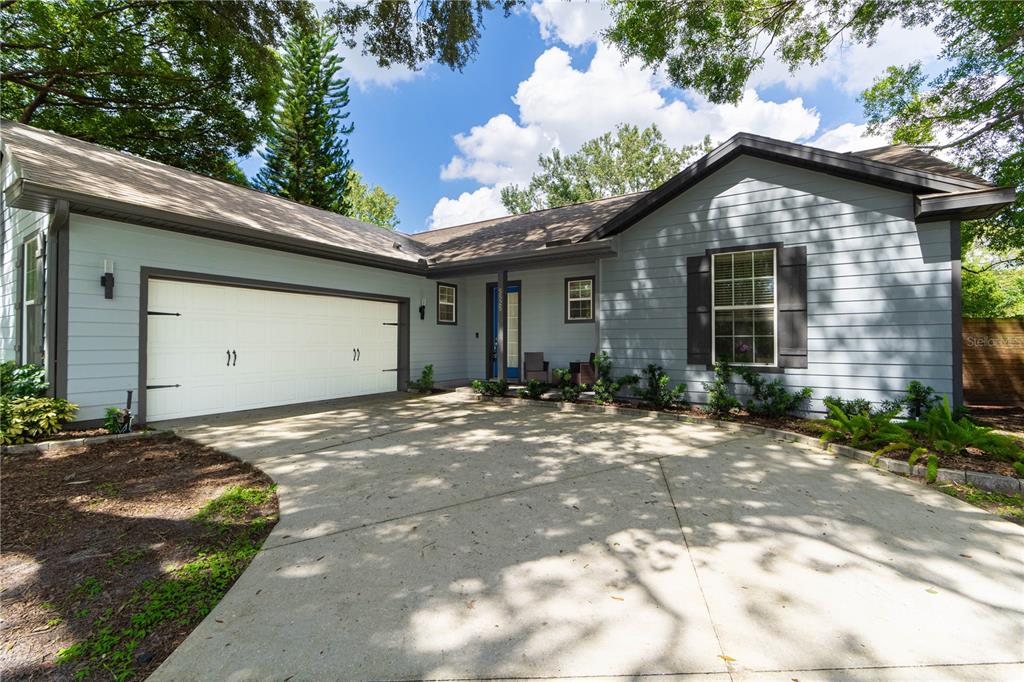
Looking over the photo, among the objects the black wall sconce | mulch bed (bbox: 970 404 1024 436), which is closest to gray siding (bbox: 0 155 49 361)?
the black wall sconce

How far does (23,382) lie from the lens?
5043 millimetres

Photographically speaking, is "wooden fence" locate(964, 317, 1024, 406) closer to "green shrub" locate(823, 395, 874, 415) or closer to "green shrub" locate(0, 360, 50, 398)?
"green shrub" locate(823, 395, 874, 415)

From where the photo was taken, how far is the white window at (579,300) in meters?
9.44

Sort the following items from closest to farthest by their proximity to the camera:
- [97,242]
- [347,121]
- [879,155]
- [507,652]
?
1. [507,652]
2. [97,242]
3. [879,155]
4. [347,121]

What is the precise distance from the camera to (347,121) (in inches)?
804

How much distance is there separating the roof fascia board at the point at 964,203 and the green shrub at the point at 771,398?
8.49 feet

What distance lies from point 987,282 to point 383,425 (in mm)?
21093

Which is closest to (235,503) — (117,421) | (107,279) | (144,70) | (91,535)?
(91,535)

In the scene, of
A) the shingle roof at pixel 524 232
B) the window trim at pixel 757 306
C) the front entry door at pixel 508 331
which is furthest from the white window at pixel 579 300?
the window trim at pixel 757 306

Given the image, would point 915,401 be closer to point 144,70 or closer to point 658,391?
point 658,391

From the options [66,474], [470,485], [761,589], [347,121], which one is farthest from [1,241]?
[347,121]

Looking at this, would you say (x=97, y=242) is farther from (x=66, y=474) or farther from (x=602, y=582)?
(x=602, y=582)

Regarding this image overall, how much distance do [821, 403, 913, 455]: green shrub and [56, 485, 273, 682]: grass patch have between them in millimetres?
5602

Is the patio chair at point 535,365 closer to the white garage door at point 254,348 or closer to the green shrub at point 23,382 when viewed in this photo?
the white garage door at point 254,348
